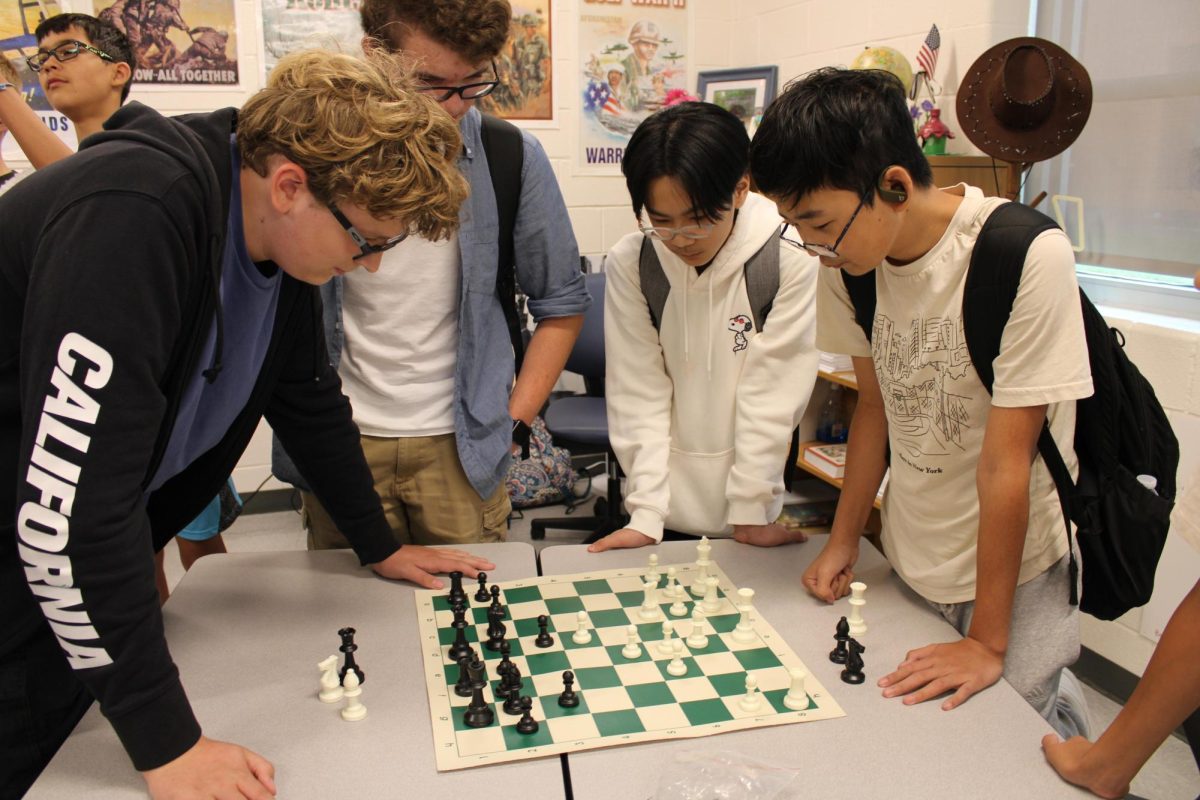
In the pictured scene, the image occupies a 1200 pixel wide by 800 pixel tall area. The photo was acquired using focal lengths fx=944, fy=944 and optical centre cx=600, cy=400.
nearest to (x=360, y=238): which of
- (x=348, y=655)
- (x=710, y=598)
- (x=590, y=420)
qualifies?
(x=348, y=655)

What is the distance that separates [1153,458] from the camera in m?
1.44

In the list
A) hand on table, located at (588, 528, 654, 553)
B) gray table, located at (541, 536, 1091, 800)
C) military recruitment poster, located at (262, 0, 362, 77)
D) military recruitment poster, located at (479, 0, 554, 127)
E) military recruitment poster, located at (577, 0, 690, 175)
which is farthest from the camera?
military recruitment poster, located at (577, 0, 690, 175)

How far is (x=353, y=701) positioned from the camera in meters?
1.27

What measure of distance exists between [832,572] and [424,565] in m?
0.71

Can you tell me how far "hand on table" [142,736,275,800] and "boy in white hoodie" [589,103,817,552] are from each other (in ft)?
2.65

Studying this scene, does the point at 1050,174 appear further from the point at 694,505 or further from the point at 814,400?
the point at 694,505

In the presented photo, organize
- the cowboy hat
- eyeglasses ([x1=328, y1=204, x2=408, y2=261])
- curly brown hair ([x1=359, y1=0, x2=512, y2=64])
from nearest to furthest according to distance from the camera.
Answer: eyeglasses ([x1=328, y1=204, x2=408, y2=261])
curly brown hair ([x1=359, y1=0, x2=512, y2=64])
the cowboy hat

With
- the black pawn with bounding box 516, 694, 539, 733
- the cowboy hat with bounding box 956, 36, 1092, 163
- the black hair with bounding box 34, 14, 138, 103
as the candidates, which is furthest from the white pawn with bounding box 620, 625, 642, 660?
the black hair with bounding box 34, 14, 138, 103

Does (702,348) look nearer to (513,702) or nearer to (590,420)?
(513,702)

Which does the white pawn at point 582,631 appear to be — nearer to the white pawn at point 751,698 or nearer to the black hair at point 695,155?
the white pawn at point 751,698

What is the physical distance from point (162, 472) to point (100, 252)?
44cm

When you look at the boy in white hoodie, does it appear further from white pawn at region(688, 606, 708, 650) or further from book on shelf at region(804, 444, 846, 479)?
book on shelf at region(804, 444, 846, 479)

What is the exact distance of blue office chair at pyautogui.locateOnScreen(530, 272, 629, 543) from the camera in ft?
11.6

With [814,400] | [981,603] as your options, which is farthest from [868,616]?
[814,400]
